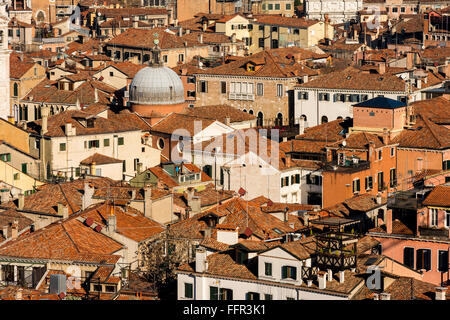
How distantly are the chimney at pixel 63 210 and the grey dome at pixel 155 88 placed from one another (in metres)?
15.5

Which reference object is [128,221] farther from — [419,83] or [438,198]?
[419,83]

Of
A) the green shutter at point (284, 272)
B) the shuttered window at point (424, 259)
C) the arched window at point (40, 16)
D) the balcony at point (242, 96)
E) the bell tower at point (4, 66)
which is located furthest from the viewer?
the arched window at point (40, 16)

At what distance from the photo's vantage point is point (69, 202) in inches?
1379

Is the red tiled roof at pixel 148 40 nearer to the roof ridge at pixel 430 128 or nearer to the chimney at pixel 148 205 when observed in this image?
the roof ridge at pixel 430 128

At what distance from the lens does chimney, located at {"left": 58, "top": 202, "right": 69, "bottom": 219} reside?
32469mm

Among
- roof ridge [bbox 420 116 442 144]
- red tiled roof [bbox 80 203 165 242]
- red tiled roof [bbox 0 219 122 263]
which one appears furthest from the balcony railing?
roof ridge [bbox 420 116 442 144]

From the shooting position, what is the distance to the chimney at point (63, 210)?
1278 inches

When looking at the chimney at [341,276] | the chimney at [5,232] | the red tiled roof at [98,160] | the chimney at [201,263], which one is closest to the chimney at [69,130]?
the red tiled roof at [98,160]

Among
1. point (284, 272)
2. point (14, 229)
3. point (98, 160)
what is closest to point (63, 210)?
point (14, 229)

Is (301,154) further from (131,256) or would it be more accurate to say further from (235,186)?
(131,256)

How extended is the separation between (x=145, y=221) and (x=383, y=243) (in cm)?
697

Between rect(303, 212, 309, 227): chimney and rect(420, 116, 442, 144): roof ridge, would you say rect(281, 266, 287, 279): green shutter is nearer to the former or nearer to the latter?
rect(303, 212, 309, 227): chimney

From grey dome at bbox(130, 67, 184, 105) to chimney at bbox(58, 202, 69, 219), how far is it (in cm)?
1554
